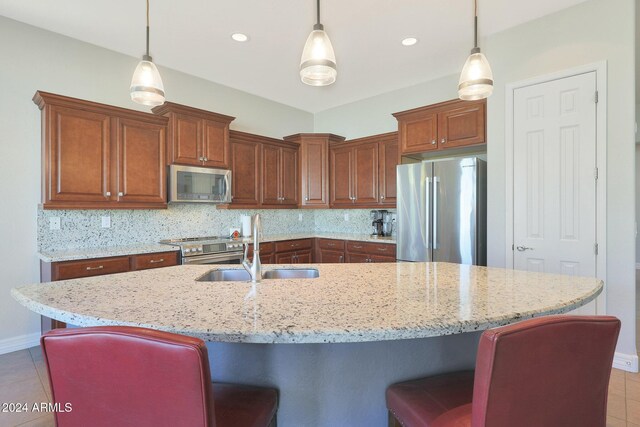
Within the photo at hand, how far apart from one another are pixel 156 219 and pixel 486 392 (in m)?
3.63

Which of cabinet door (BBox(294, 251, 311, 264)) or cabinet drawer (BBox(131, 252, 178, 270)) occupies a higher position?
cabinet drawer (BBox(131, 252, 178, 270))

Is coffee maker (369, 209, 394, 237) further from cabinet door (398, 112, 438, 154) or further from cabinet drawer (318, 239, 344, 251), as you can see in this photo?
cabinet door (398, 112, 438, 154)

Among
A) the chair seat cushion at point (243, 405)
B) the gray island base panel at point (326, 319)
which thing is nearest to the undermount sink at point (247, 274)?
the gray island base panel at point (326, 319)

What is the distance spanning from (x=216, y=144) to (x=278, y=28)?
1456mm

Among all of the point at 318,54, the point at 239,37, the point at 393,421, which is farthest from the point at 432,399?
the point at 239,37

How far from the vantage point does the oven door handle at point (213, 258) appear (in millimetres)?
3252

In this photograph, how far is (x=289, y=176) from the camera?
4727mm

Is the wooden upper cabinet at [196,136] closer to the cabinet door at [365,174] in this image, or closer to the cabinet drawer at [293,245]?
the cabinet drawer at [293,245]

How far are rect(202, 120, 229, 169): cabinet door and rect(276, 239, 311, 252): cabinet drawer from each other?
3.85 feet

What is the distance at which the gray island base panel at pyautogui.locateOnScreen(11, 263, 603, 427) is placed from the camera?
977 mm

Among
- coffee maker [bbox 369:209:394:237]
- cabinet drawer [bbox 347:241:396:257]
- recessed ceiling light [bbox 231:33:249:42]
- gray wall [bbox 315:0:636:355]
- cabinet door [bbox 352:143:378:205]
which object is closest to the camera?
gray wall [bbox 315:0:636:355]

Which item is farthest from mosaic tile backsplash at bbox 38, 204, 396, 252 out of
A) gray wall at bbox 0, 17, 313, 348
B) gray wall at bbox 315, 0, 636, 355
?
gray wall at bbox 315, 0, 636, 355

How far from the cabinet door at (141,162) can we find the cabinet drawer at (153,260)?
1.90ft

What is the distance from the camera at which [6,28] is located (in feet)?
9.20
